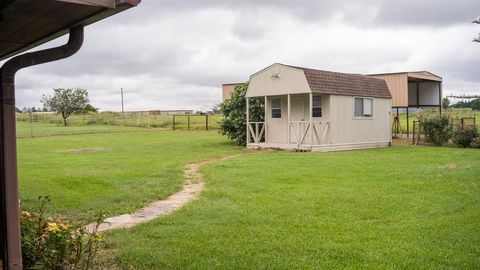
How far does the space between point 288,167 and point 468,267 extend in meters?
8.55

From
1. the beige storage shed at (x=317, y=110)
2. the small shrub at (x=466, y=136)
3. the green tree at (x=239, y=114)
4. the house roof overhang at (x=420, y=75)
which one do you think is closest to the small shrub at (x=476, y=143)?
the small shrub at (x=466, y=136)

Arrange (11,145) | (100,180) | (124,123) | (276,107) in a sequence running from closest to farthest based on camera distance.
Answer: (11,145), (100,180), (276,107), (124,123)

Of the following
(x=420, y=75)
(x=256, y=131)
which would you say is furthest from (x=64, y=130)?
(x=420, y=75)

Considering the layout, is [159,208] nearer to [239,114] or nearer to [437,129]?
[239,114]

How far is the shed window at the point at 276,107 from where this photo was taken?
21750 millimetres

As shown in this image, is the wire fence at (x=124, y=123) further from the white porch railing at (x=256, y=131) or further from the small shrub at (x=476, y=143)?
the small shrub at (x=476, y=143)

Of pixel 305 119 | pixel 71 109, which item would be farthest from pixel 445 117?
pixel 71 109

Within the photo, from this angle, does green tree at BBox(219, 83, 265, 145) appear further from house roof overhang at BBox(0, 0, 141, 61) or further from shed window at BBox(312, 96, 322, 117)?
house roof overhang at BBox(0, 0, 141, 61)

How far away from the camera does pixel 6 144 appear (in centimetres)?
363

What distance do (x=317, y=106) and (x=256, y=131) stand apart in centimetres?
301

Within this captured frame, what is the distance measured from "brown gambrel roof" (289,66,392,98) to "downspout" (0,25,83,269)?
1610 centimetres

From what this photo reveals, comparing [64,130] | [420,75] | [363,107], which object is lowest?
[64,130]

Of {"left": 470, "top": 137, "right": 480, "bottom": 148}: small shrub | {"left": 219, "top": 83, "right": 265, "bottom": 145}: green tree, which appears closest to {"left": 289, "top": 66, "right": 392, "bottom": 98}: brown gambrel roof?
{"left": 219, "top": 83, "right": 265, "bottom": 145}: green tree

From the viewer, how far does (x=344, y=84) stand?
20.9 metres
